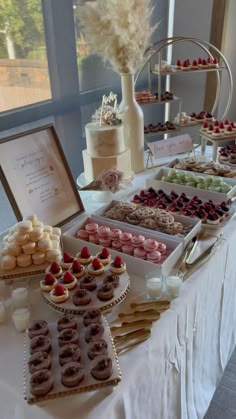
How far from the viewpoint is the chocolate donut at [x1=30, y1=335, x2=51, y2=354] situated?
582 millimetres

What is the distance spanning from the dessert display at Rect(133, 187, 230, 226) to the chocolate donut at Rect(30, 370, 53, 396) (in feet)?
1.68

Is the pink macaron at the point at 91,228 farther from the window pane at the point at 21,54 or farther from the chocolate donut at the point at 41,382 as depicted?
the window pane at the point at 21,54

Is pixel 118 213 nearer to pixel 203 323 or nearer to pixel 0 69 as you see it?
pixel 203 323

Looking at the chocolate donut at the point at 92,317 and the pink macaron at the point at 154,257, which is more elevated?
the chocolate donut at the point at 92,317

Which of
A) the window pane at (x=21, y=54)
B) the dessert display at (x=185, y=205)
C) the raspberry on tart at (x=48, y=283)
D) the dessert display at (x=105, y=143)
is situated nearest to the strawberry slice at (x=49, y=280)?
the raspberry on tart at (x=48, y=283)

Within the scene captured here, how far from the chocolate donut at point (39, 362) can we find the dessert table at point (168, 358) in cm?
5

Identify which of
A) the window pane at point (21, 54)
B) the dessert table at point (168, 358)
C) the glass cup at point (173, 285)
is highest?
the window pane at point (21, 54)

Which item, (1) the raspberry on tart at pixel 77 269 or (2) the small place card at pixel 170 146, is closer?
(1) the raspberry on tart at pixel 77 269

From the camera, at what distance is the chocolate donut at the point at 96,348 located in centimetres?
56

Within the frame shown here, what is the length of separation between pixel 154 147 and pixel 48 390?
3.26ft

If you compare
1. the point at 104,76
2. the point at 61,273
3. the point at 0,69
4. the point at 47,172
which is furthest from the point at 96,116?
the point at 104,76

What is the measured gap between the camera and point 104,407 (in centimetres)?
55

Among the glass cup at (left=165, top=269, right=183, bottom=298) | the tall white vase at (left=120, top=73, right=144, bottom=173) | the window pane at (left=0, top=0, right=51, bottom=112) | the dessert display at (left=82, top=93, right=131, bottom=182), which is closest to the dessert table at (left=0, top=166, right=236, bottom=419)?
the glass cup at (left=165, top=269, right=183, bottom=298)

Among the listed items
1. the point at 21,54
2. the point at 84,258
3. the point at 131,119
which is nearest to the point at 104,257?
the point at 84,258
